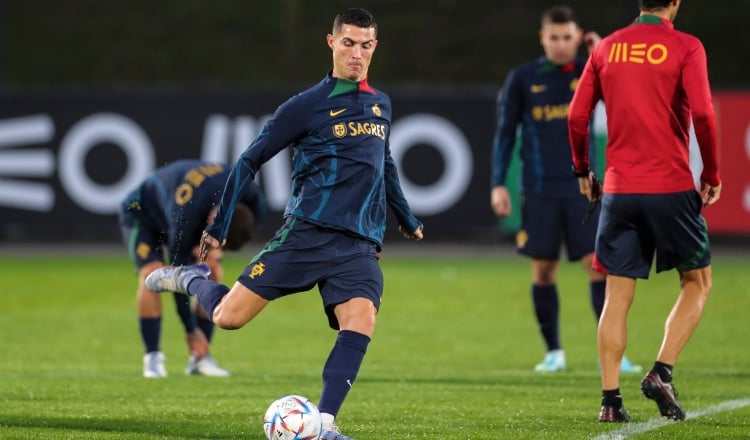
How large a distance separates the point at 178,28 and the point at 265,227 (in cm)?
706

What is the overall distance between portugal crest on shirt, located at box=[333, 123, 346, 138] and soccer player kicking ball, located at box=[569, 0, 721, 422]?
4.12ft

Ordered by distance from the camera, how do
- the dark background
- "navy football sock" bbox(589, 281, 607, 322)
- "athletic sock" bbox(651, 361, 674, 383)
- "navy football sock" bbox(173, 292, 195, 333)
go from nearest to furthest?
1. "athletic sock" bbox(651, 361, 674, 383)
2. "navy football sock" bbox(173, 292, 195, 333)
3. "navy football sock" bbox(589, 281, 607, 322)
4. the dark background

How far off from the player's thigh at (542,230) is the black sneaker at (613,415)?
287 centimetres

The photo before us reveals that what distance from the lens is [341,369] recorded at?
239 inches

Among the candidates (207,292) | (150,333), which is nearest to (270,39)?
(150,333)

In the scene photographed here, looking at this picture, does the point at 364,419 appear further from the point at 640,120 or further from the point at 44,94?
the point at 44,94

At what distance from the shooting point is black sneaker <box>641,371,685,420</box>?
679cm

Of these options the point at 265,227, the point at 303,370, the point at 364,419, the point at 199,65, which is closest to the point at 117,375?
the point at 303,370

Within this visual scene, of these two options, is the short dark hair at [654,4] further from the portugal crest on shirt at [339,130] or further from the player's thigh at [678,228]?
the portugal crest on shirt at [339,130]

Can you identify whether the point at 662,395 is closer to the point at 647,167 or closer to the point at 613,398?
the point at 613,398

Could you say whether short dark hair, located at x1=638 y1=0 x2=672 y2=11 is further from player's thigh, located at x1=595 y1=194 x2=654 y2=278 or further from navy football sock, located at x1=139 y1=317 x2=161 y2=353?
navy football sock, located at x1=139 y1=317 x2=161 y2=353

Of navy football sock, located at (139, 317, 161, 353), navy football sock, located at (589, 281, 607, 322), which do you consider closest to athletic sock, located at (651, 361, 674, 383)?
navy football sock, located at (589, 281, 607, 322)

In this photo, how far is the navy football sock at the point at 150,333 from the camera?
961cm

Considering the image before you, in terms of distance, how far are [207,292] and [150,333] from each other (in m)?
2.98
